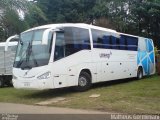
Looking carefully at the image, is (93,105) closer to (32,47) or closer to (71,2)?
(32,47)

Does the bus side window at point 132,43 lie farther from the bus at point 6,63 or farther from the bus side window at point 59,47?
the bus at point 6,63

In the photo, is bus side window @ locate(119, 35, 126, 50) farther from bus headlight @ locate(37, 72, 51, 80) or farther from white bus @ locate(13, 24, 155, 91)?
bus headlight @ locate(37, 72, 51, 80)

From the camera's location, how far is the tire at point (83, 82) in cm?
1776

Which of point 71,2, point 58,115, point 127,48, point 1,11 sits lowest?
point 58,115

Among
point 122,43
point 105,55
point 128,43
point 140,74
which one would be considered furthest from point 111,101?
point 140,74

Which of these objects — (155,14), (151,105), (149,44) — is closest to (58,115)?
(151,105)

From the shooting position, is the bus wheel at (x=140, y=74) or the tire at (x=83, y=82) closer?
the tire at (x=83, y=82)

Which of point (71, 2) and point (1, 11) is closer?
point (1, 11)

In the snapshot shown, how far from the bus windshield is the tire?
2427mm

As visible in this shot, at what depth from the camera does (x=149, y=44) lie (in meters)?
27.1

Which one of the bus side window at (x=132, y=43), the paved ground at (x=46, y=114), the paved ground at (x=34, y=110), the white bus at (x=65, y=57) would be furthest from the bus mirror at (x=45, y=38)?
the bus side window at (x=132, y=43)

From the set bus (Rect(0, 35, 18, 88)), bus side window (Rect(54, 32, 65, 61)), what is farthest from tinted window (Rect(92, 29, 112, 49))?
bus (Rect(0, 35, 18, 88))

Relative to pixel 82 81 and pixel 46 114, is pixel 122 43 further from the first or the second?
pixel 46 114

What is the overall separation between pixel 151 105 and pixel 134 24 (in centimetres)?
2532
